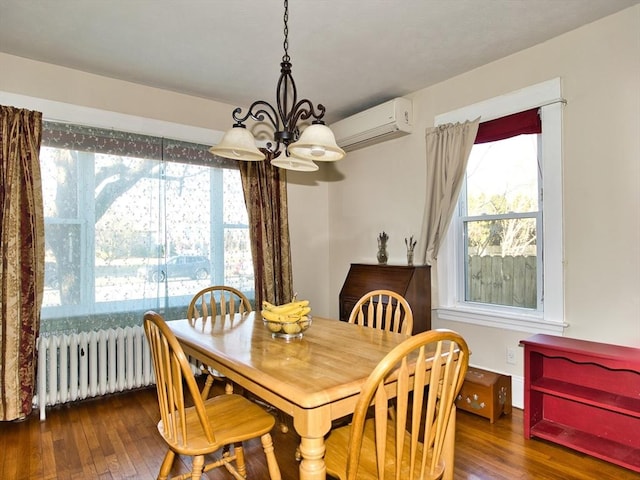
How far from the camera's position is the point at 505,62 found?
2850 millimetres

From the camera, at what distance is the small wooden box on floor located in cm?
256

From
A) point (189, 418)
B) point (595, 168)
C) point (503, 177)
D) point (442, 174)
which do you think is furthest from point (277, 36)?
point (189, 418)

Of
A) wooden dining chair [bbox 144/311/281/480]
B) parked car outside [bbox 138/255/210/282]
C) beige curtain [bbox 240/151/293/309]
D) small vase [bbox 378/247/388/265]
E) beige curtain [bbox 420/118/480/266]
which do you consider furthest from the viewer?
beige curtain [bbox 240/151/293/309]

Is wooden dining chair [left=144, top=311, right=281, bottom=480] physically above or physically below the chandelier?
below

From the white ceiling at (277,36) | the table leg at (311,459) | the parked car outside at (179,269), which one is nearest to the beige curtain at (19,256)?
the white ceiling at (277,36)

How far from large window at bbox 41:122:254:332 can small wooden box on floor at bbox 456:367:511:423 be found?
84.0 inches

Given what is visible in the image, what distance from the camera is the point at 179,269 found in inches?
132

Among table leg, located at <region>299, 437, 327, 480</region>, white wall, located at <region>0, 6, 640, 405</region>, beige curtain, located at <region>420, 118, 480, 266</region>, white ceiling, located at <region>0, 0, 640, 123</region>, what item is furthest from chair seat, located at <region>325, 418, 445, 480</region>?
white ceiling, located at <region>0, 0, 640, 123</region>

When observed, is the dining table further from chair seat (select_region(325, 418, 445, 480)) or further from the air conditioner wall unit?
the air conditioner wall unit

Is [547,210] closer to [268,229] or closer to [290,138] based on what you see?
[290,138]

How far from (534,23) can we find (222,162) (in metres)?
2.63

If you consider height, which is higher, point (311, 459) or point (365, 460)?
point (311, 459)

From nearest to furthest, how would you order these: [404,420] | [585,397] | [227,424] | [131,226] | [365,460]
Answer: [404,420]
[365,460]
[227,424]
[585,397]
[131,226]

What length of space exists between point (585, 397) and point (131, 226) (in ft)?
10.8
